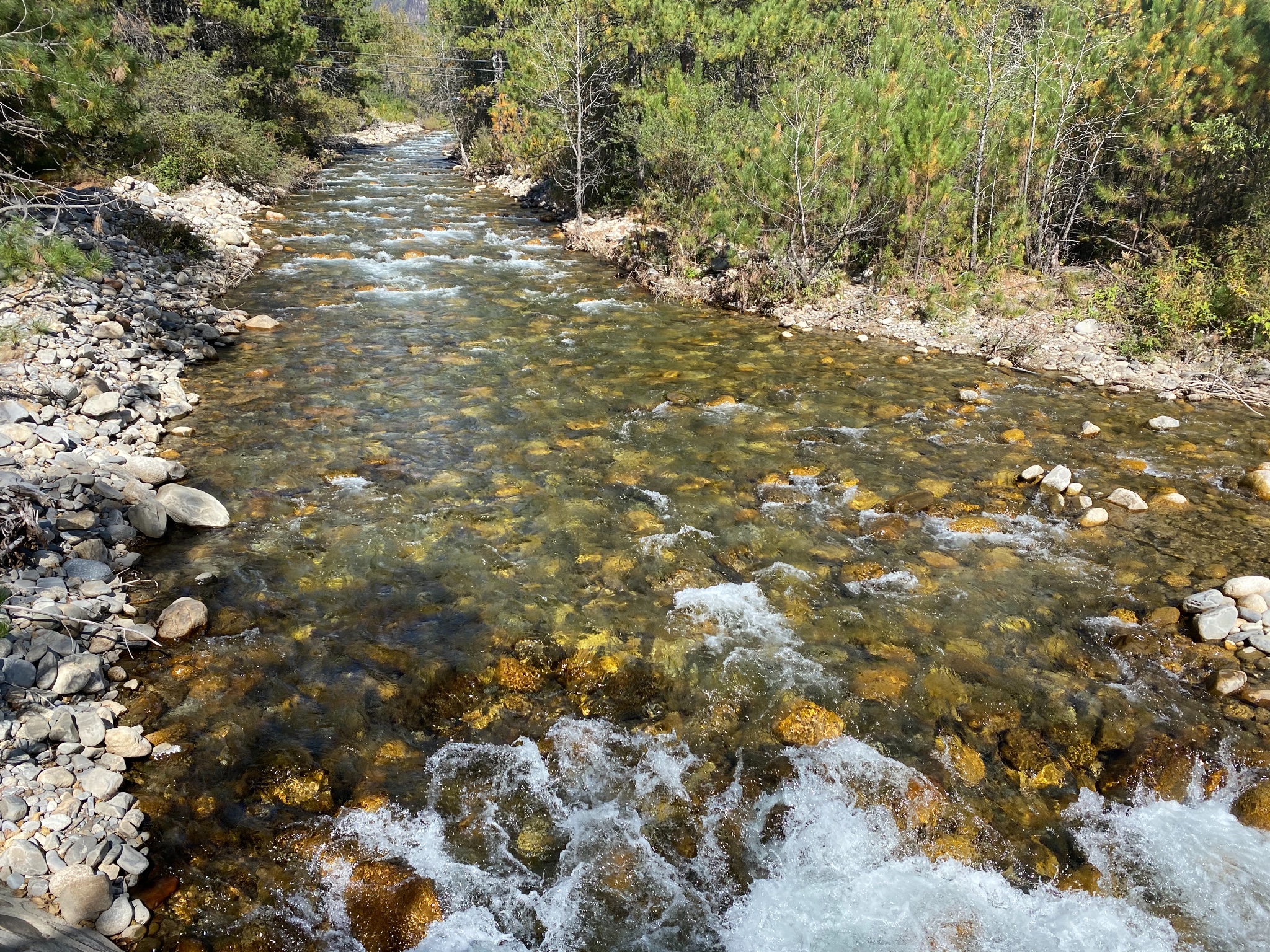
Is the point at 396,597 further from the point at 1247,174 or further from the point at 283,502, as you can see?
the point at 1247,174

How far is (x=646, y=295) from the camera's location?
14.1 metres

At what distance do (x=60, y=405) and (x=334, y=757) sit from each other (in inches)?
219

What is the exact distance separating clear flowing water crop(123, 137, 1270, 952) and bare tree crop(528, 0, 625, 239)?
11.2 m

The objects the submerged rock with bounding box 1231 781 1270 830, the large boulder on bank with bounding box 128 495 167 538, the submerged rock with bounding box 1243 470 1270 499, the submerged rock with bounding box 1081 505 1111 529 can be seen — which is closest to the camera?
the submerged rock with bounding box 1231 781 1270 830

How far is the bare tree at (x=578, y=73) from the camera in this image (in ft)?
57.1

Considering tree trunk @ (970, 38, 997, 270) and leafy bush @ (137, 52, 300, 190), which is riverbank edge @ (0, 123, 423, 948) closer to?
leafy bush @ (137, 52, 300, 190)

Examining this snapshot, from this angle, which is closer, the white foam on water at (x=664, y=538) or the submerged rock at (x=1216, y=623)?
the submerged rock at (x=1216, y=623)

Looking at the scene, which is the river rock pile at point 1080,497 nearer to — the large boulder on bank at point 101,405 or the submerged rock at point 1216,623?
the submerged rock at point 1216,623

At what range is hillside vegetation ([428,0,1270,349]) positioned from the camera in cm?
1027

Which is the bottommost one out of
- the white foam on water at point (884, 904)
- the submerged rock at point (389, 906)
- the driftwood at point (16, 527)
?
the white foam on water at point (884, 904)

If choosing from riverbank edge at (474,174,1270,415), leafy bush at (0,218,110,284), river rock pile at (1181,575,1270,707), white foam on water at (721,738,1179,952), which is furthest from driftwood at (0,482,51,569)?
riverbank edge at (474,174,1270,415)

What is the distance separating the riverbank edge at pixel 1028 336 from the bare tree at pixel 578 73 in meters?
4.74

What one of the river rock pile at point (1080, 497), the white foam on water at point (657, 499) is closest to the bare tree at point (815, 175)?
the river rock pile at point (1080, 497)

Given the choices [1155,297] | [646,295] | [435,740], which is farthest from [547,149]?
[435,740]
